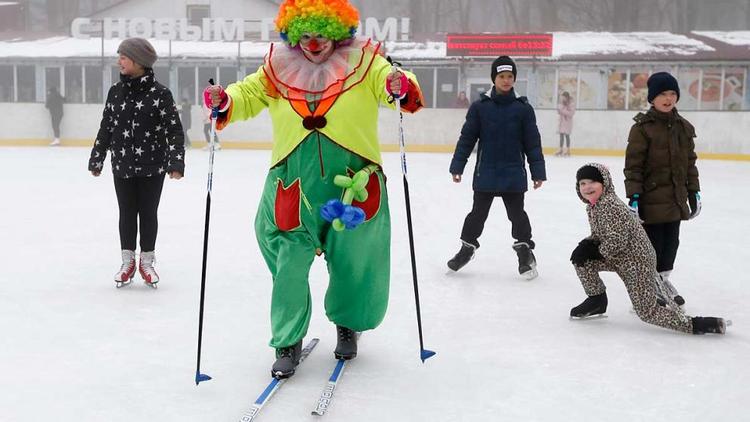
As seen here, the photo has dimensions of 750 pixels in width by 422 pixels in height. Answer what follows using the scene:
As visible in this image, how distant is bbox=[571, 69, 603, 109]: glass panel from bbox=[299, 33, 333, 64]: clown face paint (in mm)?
18838

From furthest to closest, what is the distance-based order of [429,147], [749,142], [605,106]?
1. [605,106]
2. [429,147]
3. [749,142]

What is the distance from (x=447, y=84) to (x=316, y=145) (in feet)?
62.4

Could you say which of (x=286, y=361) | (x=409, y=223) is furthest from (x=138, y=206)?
(x=409, y=223)

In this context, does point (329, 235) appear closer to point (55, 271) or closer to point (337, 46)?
point (337, 46)

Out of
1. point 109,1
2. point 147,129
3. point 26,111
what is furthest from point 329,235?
point 109,1

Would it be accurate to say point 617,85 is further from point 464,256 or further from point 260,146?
point 464,256

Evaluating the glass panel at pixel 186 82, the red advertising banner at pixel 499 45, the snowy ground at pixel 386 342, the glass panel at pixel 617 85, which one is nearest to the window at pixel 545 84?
the red advertising banner at pixel 499 45

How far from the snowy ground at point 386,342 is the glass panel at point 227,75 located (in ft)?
50.6

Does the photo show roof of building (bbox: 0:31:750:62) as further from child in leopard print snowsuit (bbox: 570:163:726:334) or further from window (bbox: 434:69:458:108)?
child in leopard print snowsuit (bbox: 570:163:726:334)

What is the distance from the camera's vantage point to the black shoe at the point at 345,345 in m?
3.57

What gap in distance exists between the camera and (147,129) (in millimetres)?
4934

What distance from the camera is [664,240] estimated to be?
4.52 m

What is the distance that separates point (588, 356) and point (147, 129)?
8.51 ft

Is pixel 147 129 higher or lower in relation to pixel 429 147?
higher
